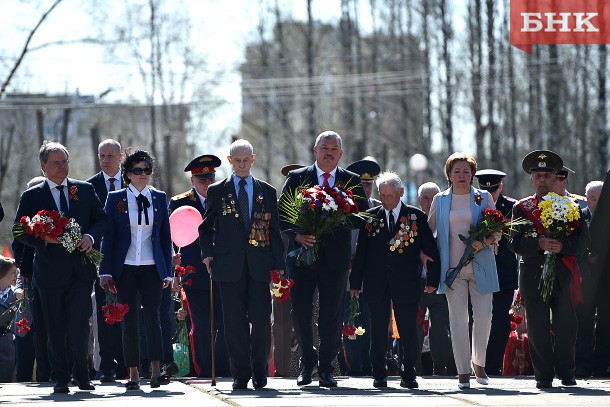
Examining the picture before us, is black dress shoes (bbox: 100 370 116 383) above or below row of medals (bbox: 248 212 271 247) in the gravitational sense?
below

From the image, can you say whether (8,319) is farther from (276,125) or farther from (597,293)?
(276,125)

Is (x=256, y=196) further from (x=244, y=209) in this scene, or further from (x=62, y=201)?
(x=62, y=201)

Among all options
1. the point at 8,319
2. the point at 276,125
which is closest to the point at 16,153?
the point at 276,125

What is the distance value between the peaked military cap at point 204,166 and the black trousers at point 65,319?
110 inches

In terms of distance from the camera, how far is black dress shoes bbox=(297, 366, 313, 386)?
12469mm

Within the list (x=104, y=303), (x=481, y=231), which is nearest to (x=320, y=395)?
(x=481, y=231)

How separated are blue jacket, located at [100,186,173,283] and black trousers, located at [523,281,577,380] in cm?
334

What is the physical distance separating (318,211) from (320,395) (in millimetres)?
1716

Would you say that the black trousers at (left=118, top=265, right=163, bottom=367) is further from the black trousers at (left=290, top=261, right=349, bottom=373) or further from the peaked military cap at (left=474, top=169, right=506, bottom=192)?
the peaked military cap at (left=474, top=169, right=506, bottom=192)

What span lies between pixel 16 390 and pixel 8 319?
6.26ft

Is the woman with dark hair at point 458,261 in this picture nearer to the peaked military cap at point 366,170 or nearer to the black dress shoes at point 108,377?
the peaked military cap at point 366,170

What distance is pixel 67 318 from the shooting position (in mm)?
12039

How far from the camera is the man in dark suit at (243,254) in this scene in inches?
484

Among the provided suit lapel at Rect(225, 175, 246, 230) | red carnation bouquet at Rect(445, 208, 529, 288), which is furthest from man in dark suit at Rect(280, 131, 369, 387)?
red carnation bouquet at Rect(445, 208, 529, 288)
